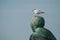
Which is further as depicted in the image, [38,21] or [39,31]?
[38,21]

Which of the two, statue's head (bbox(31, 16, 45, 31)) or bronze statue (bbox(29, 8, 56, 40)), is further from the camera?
statue's head (bbox(31, 16, 45, 31))

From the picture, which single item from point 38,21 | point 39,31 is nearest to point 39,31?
point 39,31

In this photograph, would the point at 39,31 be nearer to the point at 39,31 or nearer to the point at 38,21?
the point at 39,31

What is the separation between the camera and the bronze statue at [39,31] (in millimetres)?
6547

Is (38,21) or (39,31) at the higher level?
(38,21)

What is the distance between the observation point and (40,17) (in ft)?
22.4

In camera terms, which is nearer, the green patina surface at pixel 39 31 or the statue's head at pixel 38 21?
the green patina surface at pixel 39 31

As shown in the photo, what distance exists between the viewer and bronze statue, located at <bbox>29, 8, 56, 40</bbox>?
258 inches

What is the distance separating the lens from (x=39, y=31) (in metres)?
6.64

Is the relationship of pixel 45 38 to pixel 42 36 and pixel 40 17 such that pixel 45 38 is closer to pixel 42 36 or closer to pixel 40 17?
pixel 42 36

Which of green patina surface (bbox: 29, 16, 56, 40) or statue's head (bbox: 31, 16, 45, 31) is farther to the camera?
statue's head (bbox: 31, 16, 45, 31)

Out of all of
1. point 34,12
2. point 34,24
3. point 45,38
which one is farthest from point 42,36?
point 34,12

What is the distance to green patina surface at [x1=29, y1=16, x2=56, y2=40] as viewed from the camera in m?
6.55

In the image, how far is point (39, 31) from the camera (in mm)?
6641
